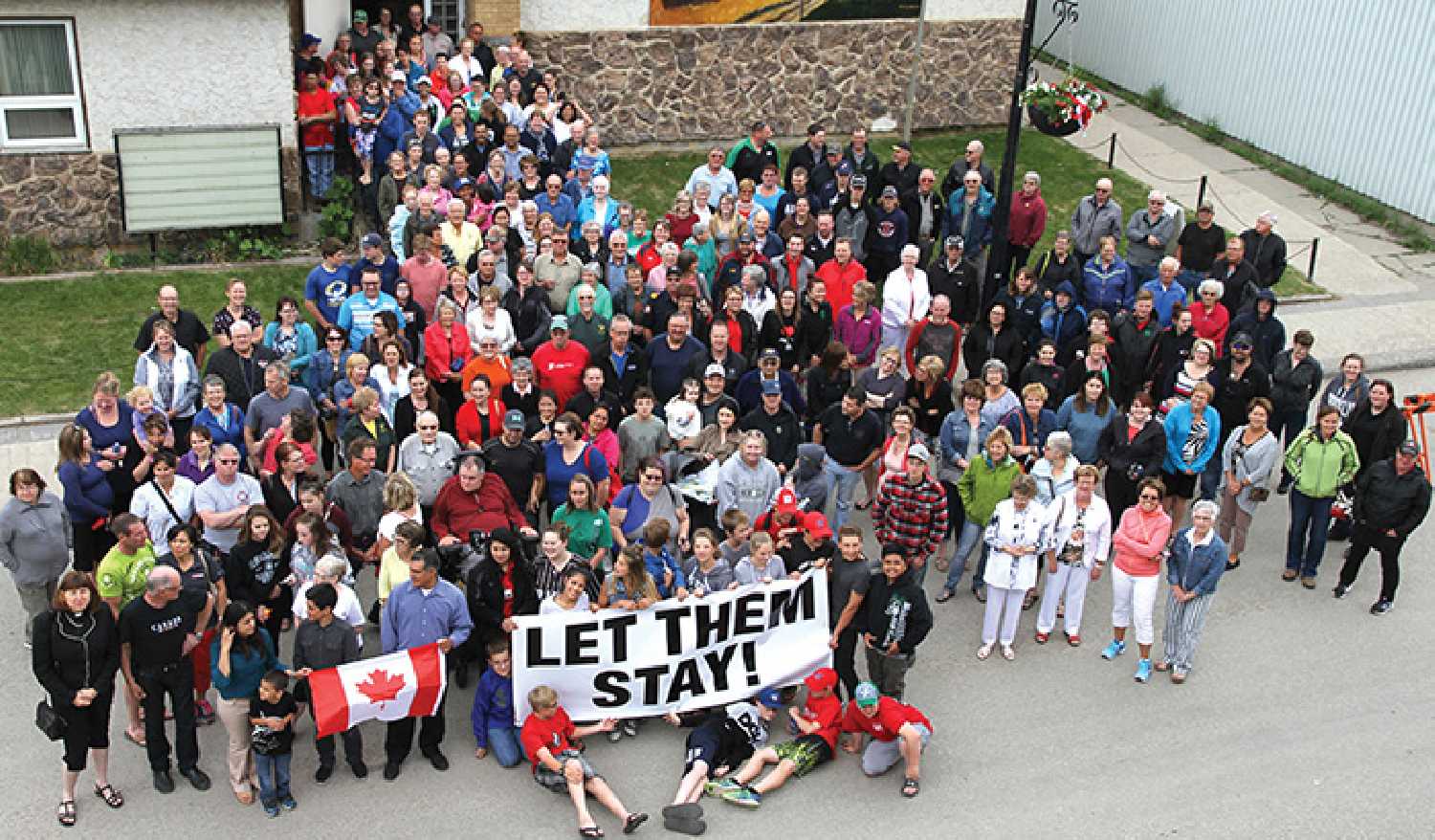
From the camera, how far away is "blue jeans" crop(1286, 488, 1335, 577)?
1309 centimetres

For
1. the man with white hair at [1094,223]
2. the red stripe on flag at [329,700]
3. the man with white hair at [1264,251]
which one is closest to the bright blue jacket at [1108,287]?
the man with white hair at [1094,223]

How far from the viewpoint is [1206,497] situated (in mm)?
14070

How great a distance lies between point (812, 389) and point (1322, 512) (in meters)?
4.42

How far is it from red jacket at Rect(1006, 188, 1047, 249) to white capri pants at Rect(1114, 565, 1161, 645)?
19.6 feet

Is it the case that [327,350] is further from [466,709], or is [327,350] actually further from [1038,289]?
[1038,289]

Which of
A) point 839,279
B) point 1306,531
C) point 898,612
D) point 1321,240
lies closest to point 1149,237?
point 839,279

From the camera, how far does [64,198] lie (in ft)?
58.4

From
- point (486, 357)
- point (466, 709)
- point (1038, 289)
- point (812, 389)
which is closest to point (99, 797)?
point (466, 709)

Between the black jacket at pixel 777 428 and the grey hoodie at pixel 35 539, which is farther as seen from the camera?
the black jacket at pixel 777 428

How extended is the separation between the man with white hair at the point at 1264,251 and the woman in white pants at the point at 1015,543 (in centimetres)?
567

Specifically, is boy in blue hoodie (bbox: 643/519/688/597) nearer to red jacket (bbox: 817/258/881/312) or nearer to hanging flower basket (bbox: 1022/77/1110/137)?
red jacket (bbox: 817/258/881/312)

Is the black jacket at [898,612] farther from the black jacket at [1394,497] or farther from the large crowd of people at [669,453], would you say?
the black jacket at [1394,497]

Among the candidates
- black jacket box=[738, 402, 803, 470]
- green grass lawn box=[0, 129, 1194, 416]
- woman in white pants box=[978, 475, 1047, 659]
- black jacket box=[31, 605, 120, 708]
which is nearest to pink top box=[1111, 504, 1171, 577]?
woman in white pants box=[978, 475, 1047, 659]

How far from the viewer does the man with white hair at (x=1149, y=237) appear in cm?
1638
